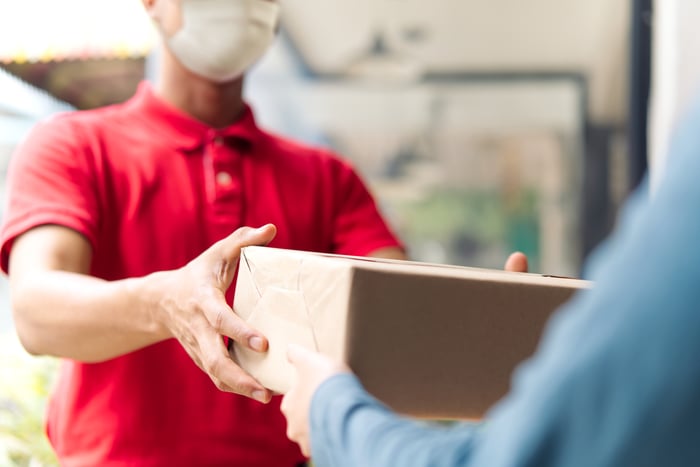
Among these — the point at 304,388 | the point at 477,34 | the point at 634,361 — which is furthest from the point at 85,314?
the point at 477,34

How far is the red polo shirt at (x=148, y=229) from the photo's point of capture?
1.21m

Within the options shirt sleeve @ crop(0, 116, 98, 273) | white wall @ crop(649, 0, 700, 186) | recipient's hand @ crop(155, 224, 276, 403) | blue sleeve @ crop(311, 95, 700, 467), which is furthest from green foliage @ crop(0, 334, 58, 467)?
blue sleeve @ crop(311, 95, 700, 467)

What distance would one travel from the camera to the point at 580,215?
4707 mm

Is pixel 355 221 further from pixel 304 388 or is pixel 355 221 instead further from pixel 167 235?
pixel 304 388

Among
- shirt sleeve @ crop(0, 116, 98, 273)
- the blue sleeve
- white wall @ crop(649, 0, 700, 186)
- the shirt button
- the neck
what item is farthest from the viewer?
white wall @ crop(649, 0, 700, 186)

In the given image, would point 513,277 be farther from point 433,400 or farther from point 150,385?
point 150,385

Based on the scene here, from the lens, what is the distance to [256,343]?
826 millimetres

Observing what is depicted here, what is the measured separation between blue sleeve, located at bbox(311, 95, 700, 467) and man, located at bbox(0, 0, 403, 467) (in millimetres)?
477

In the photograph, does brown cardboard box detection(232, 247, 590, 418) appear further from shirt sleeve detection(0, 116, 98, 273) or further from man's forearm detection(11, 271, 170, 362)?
shirt sleeve detection(0, 116, 98, 273)

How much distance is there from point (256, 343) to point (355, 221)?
61 cm

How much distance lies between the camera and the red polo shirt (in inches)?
47.4

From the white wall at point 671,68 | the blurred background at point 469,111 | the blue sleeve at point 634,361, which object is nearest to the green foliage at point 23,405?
the white wall at point 671,68

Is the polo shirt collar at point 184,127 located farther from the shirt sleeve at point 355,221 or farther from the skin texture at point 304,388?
the skin texture at point 304,388

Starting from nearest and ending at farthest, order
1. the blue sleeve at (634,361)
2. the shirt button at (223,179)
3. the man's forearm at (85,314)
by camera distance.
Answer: the blue sleeve at (634,361)
the man's forearm at (85,314)
the shirt button at (223,179)
